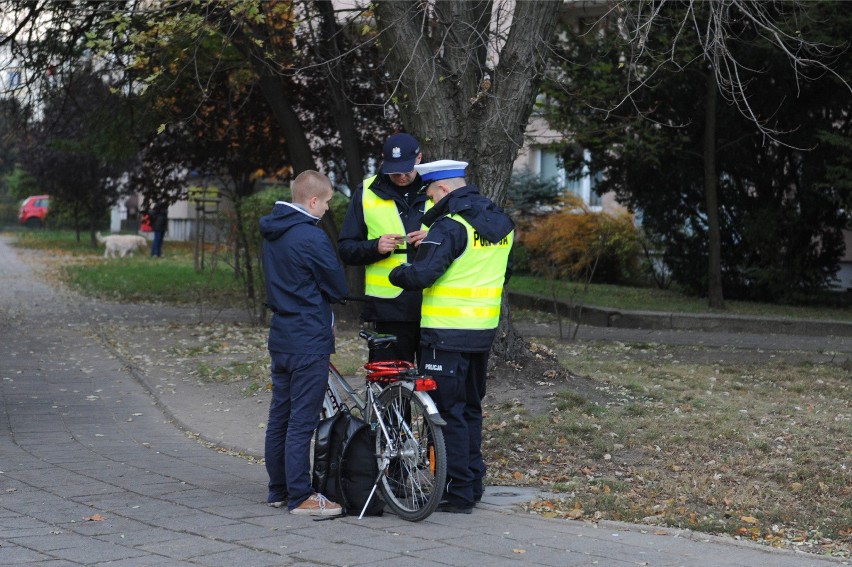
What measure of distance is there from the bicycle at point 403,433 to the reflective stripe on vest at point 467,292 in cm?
30

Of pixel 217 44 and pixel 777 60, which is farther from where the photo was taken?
pixel 777 60

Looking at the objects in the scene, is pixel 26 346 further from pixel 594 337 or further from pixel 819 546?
pixel 819 546


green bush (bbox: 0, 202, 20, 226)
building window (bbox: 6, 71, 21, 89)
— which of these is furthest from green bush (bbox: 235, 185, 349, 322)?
green bush (bbox: 0, 202, 20, 226)

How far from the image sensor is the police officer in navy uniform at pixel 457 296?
6.37 m

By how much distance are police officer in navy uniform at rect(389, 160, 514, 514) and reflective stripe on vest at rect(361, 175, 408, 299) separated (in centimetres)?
35

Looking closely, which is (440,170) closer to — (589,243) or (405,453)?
(405,453)

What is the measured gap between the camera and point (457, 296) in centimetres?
640

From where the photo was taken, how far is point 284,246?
632 cm

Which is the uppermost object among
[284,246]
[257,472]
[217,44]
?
[217,44]

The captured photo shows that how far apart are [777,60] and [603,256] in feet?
24.7

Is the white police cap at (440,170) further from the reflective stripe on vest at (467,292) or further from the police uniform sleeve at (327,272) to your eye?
the police uniform sleeve at (327,272)

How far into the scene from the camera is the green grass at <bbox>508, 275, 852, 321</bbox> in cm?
1711

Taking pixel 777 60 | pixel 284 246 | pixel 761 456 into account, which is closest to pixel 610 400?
pixel 761 456

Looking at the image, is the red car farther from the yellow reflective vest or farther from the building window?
the yellow reflective vest
